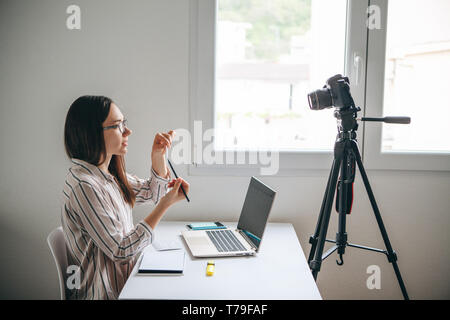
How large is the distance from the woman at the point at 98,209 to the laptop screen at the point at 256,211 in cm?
33

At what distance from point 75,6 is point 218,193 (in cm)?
121

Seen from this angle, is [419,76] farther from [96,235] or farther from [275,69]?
[96,235]

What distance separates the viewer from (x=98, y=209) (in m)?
1.26

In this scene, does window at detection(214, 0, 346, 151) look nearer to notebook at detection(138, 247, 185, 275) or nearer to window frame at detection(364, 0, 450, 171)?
window frame at detection(364, 0, 450, 171)

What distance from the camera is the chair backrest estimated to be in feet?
4.34

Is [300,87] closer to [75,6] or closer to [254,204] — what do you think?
[254,204]

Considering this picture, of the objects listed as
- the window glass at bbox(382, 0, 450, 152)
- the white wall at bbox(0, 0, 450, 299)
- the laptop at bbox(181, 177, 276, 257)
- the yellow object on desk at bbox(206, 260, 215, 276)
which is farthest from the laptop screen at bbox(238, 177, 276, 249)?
the window glass at bbox(382, 0, 450, 152)

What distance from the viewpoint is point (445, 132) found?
2.09 meters

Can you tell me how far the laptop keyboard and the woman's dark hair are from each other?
582 mm

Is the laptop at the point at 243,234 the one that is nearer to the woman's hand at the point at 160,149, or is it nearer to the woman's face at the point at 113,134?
the woman's hand at the point at 160,149

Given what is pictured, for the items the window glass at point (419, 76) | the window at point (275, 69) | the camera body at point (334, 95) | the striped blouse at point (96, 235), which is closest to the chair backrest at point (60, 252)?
the striped blouse at point (96, 235)

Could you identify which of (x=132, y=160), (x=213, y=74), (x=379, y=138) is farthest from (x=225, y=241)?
(x=379, y=138)
